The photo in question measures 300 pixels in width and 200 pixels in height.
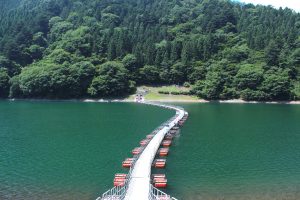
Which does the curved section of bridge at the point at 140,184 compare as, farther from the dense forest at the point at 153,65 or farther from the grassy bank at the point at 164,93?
the dense forest at the point at 153,65

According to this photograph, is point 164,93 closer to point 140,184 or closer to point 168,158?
point 168,158

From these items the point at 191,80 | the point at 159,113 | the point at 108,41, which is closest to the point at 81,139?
the point at 159,113

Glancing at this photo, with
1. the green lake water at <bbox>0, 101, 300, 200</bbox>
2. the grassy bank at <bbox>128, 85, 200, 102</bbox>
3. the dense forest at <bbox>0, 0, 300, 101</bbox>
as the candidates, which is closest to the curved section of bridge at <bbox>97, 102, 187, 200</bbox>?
the green lake water at <bbox>0, 101, 300, 200</bbox>

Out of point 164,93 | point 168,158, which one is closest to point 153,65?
point 164,93

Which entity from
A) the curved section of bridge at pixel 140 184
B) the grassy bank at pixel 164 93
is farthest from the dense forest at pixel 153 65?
the curved section of bridge at pixel 140 184

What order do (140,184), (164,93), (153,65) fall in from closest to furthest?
(140,184) → (164,93) → (153,65)

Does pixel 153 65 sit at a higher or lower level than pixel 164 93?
higher

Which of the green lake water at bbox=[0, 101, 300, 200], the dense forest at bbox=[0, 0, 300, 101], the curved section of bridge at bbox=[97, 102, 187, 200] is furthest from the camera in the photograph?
the dense forest at bbox=[0, 0, 300, 101]

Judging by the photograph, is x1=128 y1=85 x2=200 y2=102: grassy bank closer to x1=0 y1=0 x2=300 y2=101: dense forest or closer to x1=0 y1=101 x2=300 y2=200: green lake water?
x1=0 y1=0 x2=300 y2=101: dense forest
